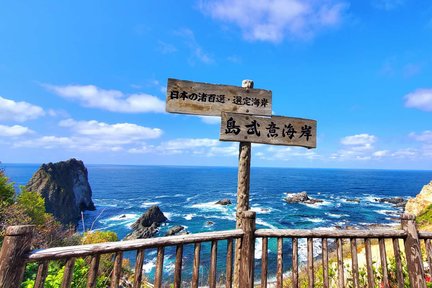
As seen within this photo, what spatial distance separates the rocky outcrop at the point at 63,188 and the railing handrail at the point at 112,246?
5316 centimetres

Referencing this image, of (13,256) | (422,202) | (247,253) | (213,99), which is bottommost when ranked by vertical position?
(422,202)

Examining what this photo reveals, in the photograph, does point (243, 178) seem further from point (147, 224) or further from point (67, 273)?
point (147, 224)

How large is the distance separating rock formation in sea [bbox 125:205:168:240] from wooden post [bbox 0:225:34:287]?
3468 centimetres

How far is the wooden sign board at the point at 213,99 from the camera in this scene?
420 cm

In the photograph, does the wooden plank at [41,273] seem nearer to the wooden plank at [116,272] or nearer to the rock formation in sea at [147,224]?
the wooden plank at [116,272]

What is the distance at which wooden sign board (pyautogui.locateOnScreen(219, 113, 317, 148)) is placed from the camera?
420cm

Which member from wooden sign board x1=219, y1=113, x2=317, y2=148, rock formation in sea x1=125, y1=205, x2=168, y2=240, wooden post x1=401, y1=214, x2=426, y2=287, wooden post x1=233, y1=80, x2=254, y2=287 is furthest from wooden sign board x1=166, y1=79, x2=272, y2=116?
rock formation in sea x1=125, y1=205, x2=168, y2=240

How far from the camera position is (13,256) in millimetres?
2244

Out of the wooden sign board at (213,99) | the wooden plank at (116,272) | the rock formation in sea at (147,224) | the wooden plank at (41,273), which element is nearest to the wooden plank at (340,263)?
the wooden sign board at (213,99)

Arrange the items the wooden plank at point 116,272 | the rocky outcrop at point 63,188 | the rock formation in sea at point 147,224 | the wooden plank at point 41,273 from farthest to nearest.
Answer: the rocky outcrop at point 63,188 → the rock formation in sea at point 147,224 → the wooden plank at point 116,272 → the wooden plank at point 41,273

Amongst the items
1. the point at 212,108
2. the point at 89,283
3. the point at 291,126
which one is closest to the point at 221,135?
the point at 212,108

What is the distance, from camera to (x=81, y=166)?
60844 millimetres

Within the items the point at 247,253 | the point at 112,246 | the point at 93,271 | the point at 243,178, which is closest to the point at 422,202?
the point at 243,178

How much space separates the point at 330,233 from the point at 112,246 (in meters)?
2.98
